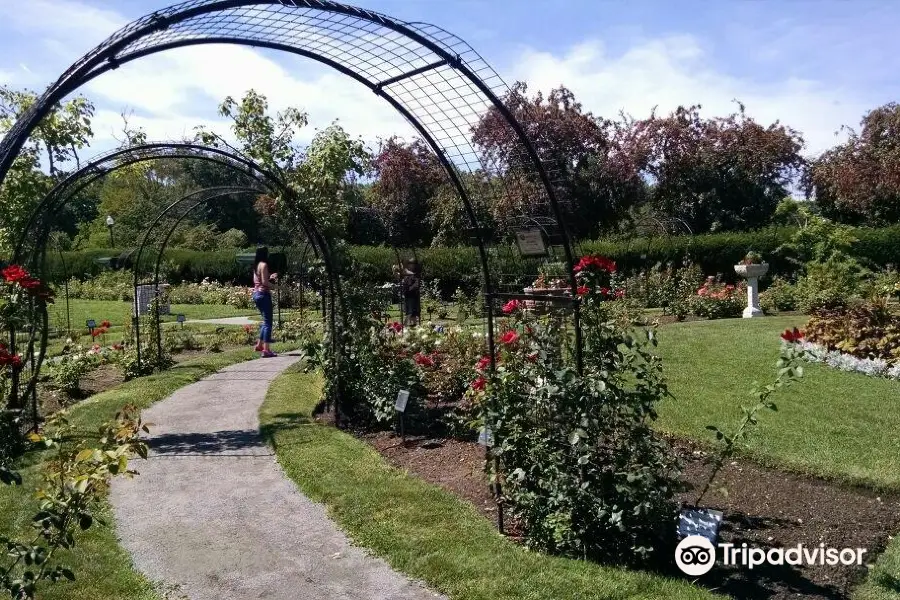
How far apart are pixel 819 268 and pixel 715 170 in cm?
1302

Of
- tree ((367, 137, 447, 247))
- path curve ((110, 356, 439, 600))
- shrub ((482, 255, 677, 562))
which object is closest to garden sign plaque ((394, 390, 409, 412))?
path curve ((110, 356, 439, 600))

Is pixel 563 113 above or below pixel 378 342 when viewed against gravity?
above

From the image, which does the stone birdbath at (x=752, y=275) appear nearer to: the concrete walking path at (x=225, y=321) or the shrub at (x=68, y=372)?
the concrete walking path at (x=225, y=321)

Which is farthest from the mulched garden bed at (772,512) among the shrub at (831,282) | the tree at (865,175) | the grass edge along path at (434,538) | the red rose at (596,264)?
the tree at (865,175)

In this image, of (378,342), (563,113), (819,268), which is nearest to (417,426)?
(378,342)

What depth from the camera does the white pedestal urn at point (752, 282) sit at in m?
13.8

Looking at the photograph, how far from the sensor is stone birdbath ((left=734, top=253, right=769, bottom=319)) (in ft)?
45.3

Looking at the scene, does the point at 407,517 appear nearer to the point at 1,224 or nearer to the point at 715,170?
the point at 1,224

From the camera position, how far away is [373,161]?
26.1m

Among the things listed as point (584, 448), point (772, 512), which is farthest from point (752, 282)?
point (584, 448)

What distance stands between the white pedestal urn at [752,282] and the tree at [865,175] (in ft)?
31.3

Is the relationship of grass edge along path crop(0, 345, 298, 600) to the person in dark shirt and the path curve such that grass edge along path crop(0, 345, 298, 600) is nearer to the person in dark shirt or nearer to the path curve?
the path curve

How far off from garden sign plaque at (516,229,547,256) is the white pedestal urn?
10.9 metres

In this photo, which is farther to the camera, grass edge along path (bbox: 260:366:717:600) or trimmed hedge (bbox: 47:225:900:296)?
trimmed hedge (bbox: 47:225:900:296)
